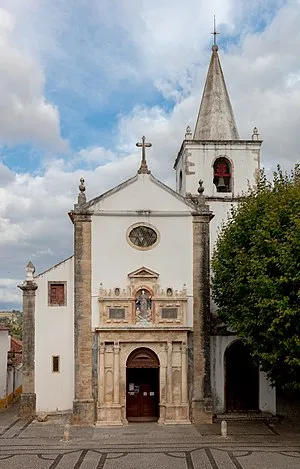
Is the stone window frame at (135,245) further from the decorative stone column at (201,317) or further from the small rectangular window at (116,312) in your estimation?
the small rectangular window at (116,312)

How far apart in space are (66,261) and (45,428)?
Answer: 331 inches

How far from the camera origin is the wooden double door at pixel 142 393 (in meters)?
29.1

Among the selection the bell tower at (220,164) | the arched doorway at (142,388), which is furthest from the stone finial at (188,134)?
the arched doorway at (142,388)

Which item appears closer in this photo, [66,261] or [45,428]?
[45,428]

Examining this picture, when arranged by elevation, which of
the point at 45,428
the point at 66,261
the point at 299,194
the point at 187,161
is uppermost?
the point at 187,161

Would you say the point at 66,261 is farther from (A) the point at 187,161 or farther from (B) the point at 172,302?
(A) the point at 187,161

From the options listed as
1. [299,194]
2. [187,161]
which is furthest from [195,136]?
[299,194]

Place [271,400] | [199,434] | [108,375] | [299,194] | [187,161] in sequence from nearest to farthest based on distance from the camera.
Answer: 1. [299,194]
2. [199,434]
3. [108,375]
4. [271,400]
5. [187,161]

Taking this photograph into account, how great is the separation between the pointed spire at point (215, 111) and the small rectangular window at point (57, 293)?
1176 centimetres

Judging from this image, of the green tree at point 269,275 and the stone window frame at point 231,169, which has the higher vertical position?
the stone window frame at point 231,169

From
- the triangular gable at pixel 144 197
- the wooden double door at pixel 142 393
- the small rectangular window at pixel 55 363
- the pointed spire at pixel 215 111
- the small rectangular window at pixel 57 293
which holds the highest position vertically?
the pointed spire at pixel 215 111

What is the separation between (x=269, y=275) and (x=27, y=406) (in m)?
14.6

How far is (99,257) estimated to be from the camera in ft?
96.0

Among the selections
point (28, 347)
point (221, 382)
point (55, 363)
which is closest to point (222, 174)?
point (221, 382)
